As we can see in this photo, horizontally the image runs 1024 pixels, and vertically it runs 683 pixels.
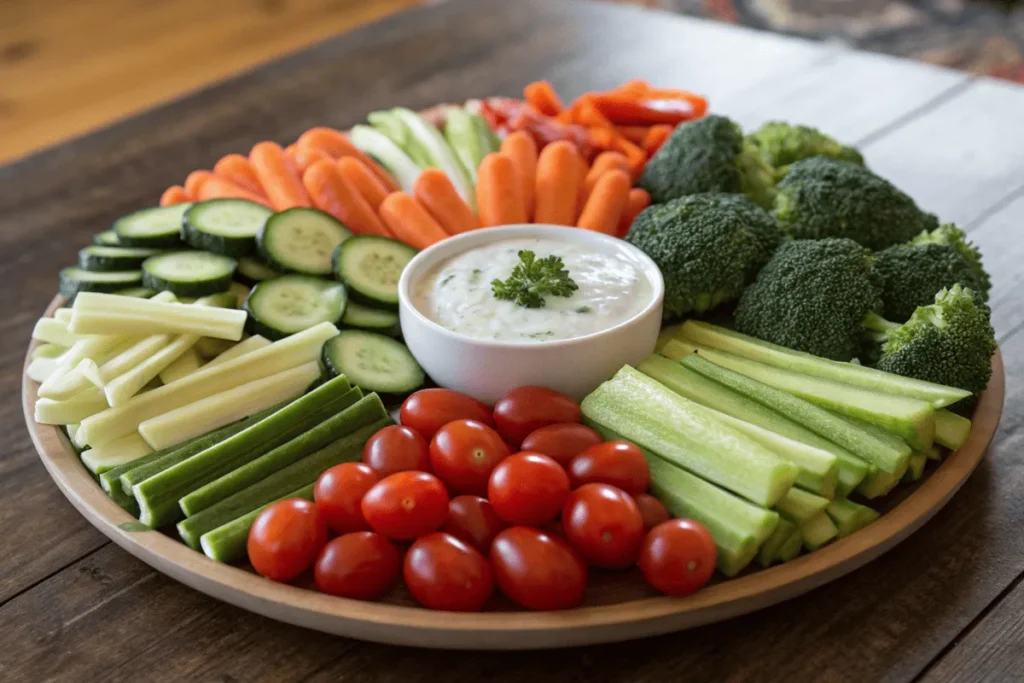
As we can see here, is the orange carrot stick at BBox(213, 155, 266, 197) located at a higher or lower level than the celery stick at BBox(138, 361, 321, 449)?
higher

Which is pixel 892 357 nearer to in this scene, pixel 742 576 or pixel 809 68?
pixel 742 576

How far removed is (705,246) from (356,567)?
48.1 inches

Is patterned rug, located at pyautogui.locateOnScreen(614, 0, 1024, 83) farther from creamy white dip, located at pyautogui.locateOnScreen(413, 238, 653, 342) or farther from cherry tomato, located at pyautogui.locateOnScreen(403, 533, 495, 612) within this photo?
cherry tomato, located at pyautogui.locateOnScreen(403, 533, 495, 612)

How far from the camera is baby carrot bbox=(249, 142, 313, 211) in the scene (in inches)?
119

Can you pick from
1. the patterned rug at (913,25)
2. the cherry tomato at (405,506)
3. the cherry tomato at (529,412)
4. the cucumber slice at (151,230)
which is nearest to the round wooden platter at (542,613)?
the cherry tomato at (405,506)

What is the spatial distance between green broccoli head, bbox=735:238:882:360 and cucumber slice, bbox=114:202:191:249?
1.45 m

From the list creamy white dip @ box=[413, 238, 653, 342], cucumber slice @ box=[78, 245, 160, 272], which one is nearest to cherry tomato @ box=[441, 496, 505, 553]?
creamy white dip @ box=[413, 238, 653, 342]

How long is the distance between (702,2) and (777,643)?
22.2 ft

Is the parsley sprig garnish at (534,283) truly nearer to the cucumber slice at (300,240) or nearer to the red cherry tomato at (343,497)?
the cucumber slice at (300,240)

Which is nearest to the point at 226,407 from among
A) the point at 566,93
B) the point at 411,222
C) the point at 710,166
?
the point at 411,222

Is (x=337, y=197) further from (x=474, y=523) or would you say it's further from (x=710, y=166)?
(x=474, y=523)

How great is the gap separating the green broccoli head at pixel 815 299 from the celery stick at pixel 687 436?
460 mm

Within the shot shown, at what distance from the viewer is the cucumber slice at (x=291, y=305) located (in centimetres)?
249

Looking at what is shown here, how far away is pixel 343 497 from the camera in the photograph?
74.7 inches
